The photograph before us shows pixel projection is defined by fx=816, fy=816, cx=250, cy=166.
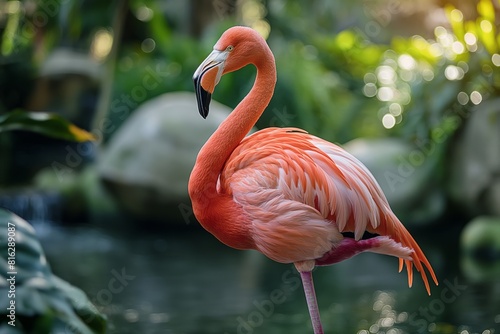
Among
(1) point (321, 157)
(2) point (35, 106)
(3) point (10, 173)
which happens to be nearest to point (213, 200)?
(1) point (321, 157)

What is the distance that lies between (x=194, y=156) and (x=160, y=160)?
0.32 m

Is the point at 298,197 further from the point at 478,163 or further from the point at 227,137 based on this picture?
the point at 478,163

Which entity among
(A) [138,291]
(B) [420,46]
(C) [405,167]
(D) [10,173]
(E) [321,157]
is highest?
(E) [321,157]

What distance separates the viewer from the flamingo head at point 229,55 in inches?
93.6

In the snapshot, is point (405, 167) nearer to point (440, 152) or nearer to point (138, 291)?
point (440, 152)

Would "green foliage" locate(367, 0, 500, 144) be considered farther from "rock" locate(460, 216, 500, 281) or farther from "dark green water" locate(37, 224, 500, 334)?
"rock" locate(460, 216, 500, 281)

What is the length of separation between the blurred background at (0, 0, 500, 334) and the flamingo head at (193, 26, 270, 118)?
66 centimetres

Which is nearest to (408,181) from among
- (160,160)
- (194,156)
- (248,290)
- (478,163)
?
(478,163)

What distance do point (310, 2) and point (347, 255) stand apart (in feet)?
28.9

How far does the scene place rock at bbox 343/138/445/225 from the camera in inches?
299

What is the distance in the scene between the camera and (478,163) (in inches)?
290

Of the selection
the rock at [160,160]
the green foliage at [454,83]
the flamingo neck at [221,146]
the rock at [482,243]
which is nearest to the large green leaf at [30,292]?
the flamingo neck at [221,146]

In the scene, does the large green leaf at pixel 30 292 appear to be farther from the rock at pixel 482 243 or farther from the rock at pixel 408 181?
the rock at pixel 408 181

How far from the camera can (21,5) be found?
1040 centimetres
